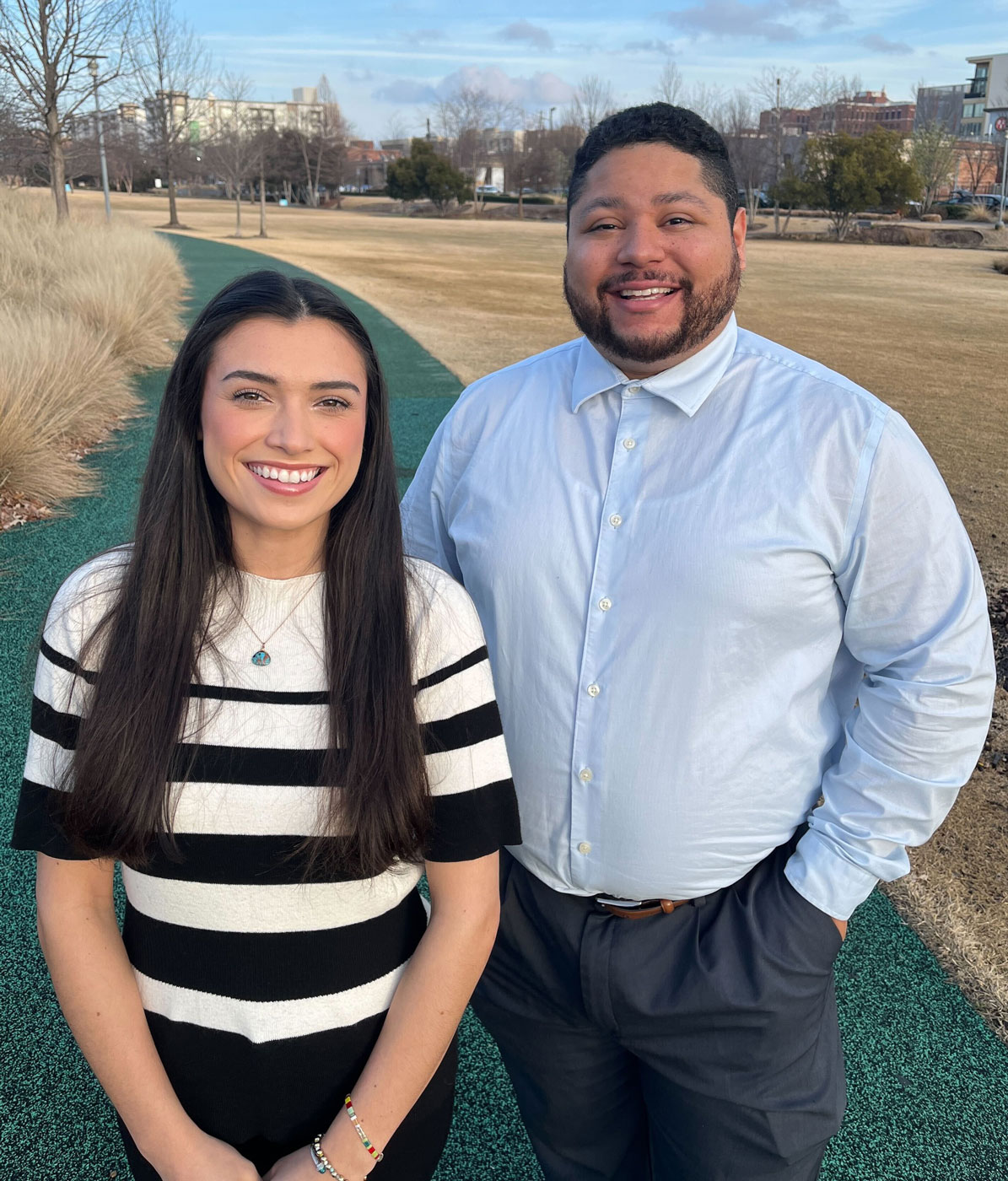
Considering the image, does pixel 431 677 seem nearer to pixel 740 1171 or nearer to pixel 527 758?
pixel 527 758

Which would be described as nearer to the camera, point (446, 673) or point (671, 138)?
point (446, 673)

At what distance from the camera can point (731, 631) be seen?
1.74 metres

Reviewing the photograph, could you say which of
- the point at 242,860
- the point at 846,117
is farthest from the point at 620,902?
the point at 846,117

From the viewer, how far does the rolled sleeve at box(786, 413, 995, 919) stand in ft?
5.60

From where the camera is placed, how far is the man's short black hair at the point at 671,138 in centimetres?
187

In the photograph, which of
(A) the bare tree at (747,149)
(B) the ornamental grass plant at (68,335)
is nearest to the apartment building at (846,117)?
(A) the bare tree at (747,149)

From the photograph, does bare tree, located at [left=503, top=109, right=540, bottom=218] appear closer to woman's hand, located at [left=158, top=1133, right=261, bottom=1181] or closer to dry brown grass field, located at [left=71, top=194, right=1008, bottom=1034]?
dry brown grass field, located at [left=71, top=194, right=1008, bottom=1034]

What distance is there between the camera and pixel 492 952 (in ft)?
6.78

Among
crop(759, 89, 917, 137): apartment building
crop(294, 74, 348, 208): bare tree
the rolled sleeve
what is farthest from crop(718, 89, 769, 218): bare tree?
the rolled sleeve

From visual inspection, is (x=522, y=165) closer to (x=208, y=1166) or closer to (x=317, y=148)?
(x=317, y=148)

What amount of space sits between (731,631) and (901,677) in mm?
325

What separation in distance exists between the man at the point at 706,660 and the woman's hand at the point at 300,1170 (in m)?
0.53

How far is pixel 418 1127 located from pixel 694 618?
1034 millimetres

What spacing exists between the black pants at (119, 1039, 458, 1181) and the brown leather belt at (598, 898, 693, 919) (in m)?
Result: 0.42
